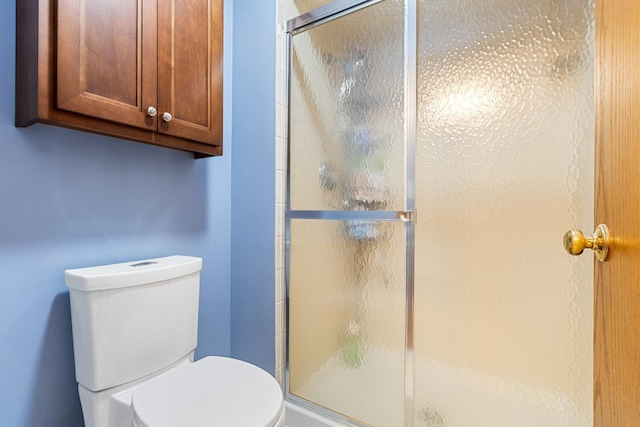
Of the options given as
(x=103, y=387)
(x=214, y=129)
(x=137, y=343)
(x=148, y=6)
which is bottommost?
(x=103, y=387)

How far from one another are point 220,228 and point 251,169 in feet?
1.03

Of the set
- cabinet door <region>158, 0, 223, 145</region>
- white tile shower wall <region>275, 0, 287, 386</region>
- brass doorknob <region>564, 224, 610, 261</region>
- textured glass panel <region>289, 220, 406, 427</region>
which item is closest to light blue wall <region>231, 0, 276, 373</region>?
white tile shower wall <region>275, 0, 287, 386</region>

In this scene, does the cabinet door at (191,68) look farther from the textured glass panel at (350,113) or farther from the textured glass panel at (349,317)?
the textured glass panel at (349,317)

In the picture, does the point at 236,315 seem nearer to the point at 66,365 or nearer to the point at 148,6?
the point at 66,365

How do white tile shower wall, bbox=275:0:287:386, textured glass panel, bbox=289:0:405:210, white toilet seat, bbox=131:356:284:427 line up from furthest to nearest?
white tile shower wall, bbox=275:0:287:386 < textured glass panel, bbox=289:0:405:210 < white toilet seat, bbox=131:356:284:427

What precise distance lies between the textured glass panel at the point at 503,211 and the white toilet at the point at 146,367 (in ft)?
2.18

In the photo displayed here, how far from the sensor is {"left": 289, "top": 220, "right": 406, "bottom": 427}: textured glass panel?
121 centimetres

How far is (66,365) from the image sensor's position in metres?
1.00

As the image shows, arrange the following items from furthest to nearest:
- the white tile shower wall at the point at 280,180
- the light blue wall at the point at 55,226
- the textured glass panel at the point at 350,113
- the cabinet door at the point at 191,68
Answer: the white tile shower wall at the point at 280,180, the textured glass panel at the point at 350,113, the cabinet door at the point at 191,68, the light blue wall at the point at 55,226

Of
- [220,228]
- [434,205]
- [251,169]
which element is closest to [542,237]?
[434,205]

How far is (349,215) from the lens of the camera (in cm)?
128

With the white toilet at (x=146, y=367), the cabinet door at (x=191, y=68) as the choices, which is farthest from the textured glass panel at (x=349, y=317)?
the cabinet door at (x=191, y=68)

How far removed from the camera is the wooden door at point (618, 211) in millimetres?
423

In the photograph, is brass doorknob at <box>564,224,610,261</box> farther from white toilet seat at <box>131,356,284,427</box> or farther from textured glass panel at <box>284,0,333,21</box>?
textured glass panel at <box>284,0,333,21</box>
